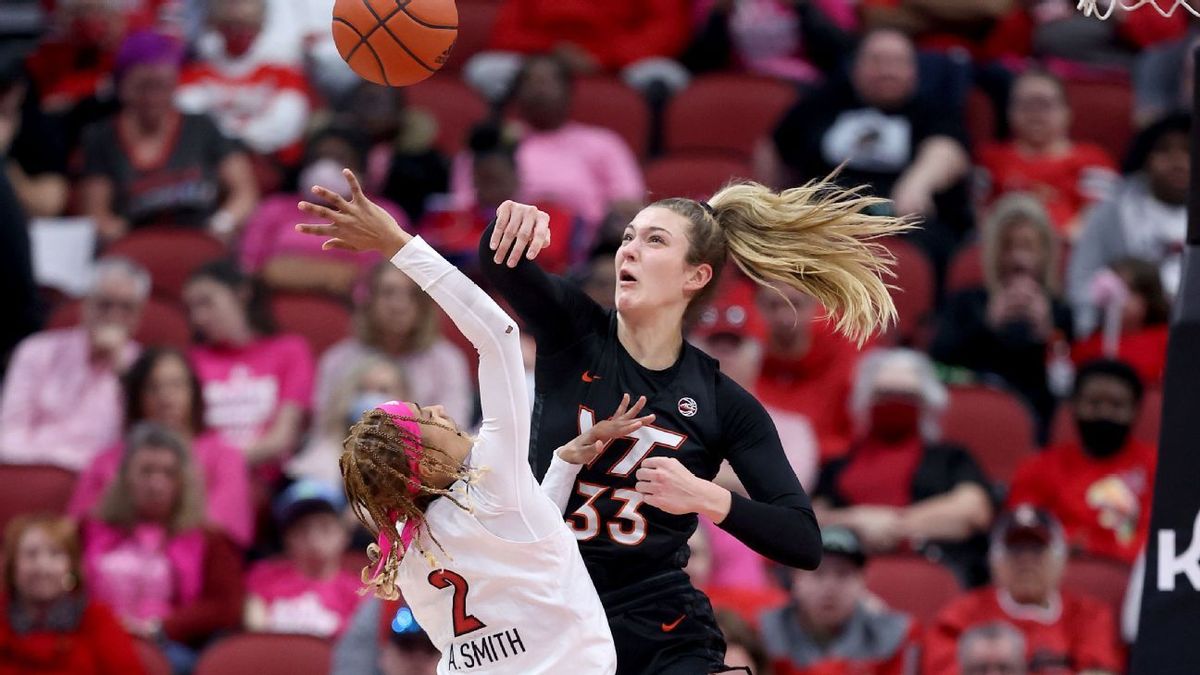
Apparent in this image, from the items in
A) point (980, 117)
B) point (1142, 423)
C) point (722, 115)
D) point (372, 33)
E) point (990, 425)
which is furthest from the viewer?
point (980, 117)

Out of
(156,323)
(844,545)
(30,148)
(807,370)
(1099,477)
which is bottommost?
(1099,477)

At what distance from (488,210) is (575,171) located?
74 centimetres

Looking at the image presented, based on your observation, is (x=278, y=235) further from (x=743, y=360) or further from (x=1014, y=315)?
(x=1014, y=315)

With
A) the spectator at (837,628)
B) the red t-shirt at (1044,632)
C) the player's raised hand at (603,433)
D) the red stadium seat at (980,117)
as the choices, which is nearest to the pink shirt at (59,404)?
the spectator at (837,628)

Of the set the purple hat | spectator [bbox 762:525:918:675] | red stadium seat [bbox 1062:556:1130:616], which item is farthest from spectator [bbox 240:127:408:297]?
red stadium seat [bbox 1062:556:1130:616]

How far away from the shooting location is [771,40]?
493 inches

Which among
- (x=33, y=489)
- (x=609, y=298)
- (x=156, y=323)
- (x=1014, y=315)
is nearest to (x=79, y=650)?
(x=33, y=489)

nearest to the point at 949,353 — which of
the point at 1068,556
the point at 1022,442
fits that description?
the point at 1022,442

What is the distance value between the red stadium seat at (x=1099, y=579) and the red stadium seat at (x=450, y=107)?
5.24 m

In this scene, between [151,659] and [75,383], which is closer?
[151,659]

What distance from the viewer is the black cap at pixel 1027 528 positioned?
825cm

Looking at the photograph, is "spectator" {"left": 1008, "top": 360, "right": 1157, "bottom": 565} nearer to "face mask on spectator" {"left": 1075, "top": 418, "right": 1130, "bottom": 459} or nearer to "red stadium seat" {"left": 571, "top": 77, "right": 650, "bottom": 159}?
"face mask on spectator" {"left": 1075, "top": 418, "right": 1130, "bottom": 459}

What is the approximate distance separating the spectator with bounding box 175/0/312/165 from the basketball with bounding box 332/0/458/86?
22.4ft

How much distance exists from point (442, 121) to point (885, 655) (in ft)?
18.2
